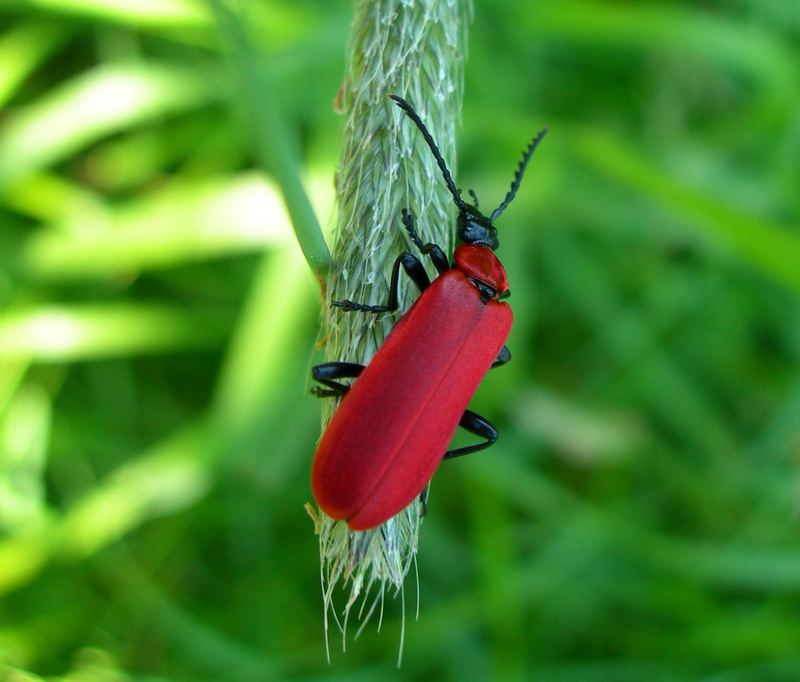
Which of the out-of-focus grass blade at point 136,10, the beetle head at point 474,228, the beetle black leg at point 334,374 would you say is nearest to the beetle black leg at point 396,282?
the beetle black leg at point 334,374

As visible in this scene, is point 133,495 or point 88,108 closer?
point 133,495

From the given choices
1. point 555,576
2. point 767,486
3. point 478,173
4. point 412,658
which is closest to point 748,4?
point 478,173

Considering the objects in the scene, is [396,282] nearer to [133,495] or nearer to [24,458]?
[133,495]

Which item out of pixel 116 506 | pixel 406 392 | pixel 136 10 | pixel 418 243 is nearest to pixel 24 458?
pixel 116 506

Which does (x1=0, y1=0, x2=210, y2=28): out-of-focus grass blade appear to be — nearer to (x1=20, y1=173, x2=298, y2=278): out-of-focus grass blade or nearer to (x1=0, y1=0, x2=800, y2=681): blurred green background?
(x1=0, y1=0, x2=800, y2=681): blurred green background

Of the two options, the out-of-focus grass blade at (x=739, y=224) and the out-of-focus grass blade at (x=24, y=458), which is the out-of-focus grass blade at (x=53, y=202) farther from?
the out-of-focus grass blade at (x=739, y=224)

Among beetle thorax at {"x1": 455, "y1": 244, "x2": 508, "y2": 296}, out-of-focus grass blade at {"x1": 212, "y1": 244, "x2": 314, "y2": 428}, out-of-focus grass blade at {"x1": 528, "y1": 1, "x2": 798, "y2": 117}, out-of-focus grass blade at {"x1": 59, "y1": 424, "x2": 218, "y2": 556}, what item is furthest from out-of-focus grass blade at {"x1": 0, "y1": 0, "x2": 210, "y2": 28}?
out-of-focus grass blade at {"x1": 528, "y1": 1, "x2": 798, "y2": 117}
